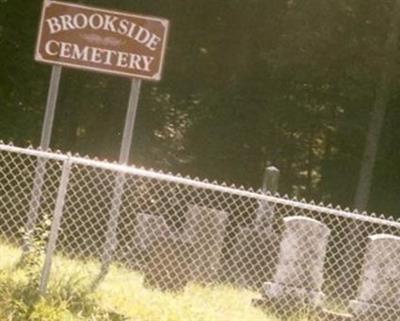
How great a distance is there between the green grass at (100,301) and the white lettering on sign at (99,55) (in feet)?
7.98

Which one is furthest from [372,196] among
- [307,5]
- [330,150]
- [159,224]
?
[159,224]

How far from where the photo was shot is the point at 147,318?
6.72 m

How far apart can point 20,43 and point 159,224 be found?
36.5 ft

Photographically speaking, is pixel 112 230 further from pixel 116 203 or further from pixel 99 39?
pixel 99 39

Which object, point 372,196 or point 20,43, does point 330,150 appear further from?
point 20,43

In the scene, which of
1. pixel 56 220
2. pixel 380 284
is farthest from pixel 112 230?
pixel 380 284

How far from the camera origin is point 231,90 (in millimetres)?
21266

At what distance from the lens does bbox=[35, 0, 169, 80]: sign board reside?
8867 millimetres

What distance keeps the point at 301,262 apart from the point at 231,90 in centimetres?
1293

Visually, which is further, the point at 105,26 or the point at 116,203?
the point at 105,26

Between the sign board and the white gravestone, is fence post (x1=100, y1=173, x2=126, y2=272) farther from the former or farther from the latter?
the white gravestone

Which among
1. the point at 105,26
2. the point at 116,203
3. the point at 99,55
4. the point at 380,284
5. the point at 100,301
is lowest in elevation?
the point at 100,301

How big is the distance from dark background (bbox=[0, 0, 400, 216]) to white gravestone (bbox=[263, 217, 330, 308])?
10.6 m

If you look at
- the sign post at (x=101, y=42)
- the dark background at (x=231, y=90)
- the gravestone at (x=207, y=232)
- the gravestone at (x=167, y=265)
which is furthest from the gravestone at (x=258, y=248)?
the dark background at (x=231, y=90)
